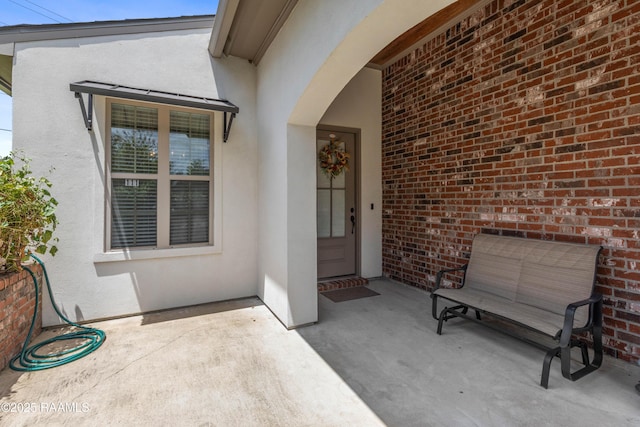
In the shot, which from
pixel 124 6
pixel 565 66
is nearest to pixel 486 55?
pixel 565 66

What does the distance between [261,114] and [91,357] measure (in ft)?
10.2

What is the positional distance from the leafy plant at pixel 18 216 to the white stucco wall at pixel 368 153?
390cm

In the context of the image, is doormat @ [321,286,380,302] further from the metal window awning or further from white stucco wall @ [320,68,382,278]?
the metal window awning

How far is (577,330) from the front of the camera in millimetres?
2281

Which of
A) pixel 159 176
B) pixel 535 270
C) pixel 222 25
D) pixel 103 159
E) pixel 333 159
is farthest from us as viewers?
pixel 333 159

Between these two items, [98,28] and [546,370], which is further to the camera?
[98,28]

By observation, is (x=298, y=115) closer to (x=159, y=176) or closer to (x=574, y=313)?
(x=159, y=176)

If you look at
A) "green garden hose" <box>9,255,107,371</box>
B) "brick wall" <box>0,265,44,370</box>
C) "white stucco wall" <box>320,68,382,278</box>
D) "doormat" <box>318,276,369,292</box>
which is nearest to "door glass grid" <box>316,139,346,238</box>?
"white stucco wall" <box>320,68,382,278</box>

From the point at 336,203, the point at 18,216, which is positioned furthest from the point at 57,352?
the point at 336,203

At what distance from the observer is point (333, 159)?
479cm

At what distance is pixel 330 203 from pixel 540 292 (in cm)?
297

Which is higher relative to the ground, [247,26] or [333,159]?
[247,26]

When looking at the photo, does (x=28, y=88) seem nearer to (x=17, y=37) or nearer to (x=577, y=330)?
(x=17, y=37)

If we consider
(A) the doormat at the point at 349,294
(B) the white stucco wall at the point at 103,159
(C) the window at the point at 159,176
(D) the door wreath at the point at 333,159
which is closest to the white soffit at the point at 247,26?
(B) the white stucco wall at the point at 103,159
